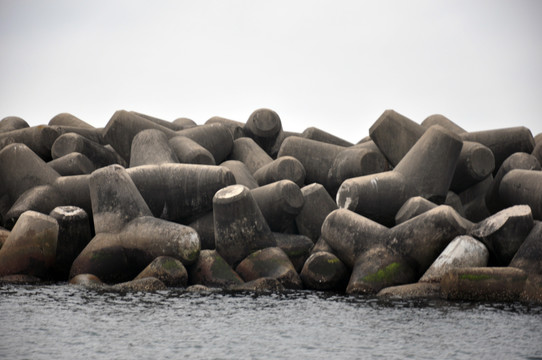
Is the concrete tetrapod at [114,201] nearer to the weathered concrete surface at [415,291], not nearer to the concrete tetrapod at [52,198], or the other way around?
the concrete tetrapod at [52,198]

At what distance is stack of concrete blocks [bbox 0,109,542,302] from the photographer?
12680mm

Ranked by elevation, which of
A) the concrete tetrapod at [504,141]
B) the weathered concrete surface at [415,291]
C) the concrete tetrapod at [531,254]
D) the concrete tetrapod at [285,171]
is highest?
the concrete tetrapod at [504,141]

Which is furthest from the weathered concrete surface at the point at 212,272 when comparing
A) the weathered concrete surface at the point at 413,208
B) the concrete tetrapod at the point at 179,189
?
the weathered concrete surface at the point at 413,208

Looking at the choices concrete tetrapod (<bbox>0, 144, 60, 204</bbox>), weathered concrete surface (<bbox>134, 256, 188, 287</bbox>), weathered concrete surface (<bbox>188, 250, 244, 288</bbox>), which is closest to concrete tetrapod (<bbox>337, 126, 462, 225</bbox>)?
weathered concrete surface (<bbox>188, 250, 244, 288</bbox>)

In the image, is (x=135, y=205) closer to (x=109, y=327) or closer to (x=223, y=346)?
(x=109, y=327)

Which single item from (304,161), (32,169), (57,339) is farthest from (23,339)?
(304,161)

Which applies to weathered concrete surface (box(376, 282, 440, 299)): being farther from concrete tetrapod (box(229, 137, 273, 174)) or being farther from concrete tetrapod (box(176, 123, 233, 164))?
concrete tetrapod (box(176, 123, 233, 164))

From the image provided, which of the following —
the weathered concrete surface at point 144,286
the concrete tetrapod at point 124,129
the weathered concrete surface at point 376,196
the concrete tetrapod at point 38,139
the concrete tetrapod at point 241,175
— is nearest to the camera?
the weathered concrete surface at point 144,286

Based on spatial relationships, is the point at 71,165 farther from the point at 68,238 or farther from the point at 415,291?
the point at 415,291

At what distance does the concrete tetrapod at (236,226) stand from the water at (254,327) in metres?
1.37

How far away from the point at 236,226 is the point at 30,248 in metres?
3.67

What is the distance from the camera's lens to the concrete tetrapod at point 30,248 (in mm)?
13680

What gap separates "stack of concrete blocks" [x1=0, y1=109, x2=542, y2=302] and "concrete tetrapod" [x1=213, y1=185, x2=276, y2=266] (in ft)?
0.06

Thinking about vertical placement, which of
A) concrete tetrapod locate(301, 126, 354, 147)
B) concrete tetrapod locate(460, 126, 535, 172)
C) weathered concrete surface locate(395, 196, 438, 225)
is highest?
concrete tetrapod locate(460, 126, 535, 172)
